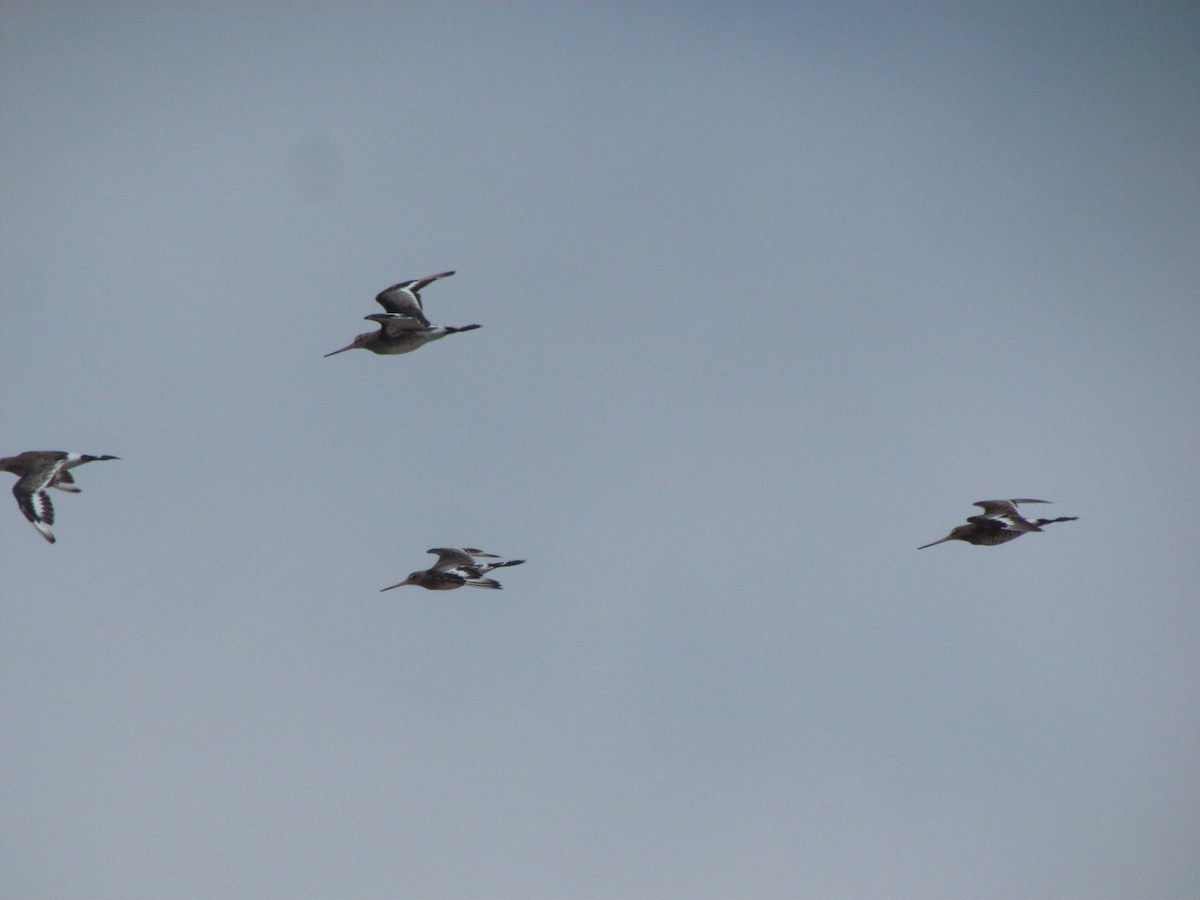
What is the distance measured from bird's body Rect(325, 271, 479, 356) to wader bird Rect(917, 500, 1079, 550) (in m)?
7.50

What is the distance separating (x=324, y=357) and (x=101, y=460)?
130 inches

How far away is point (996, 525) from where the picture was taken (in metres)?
21.4

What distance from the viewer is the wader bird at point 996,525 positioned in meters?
21.0

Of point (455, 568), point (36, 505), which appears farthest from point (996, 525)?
point (36, 505)

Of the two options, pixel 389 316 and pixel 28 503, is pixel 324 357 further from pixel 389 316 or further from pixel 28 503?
pixel 28 503

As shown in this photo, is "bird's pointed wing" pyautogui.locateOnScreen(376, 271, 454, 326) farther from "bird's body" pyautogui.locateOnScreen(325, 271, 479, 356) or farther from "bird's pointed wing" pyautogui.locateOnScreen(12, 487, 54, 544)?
"bird's pointed wing" pyautogui.locateOnScreen(12, 487, 54, 544)

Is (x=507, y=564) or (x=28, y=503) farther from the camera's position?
(x=507, y=564)

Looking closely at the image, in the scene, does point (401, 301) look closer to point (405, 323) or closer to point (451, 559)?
point (405, 323)

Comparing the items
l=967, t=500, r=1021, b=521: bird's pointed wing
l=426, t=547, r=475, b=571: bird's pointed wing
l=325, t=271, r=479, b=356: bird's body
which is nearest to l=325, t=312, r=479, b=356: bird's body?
l=325, t=271, r=479, b=356: bird's body

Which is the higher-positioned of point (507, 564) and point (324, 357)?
point (324, 357)

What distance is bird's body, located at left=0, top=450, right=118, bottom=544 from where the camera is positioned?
65.5ft

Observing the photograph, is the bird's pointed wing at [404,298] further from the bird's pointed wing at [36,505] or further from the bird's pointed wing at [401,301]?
the bird's pointed wing at [36,505]

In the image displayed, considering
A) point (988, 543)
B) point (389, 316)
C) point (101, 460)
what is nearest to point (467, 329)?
point (389, 316)

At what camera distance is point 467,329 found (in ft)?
66.9
